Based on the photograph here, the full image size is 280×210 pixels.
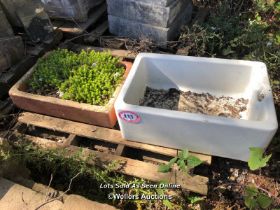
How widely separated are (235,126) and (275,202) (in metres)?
0.64

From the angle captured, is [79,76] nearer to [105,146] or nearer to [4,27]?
[105,146]

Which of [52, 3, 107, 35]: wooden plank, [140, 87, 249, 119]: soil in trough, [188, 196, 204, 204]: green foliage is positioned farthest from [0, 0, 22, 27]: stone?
[188, 196, 204, 204]: green foliage

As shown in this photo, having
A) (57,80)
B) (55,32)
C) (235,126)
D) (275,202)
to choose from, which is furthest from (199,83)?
(55,32)

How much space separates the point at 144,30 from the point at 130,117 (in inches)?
41.3

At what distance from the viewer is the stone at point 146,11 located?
2.28m

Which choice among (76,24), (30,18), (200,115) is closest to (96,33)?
(76,24)

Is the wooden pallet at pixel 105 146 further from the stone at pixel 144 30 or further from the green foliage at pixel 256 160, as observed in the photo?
the stone at pixel 144 30

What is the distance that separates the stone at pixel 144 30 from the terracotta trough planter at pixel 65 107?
1.63 feet

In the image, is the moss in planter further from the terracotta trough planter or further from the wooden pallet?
the wooden pallet

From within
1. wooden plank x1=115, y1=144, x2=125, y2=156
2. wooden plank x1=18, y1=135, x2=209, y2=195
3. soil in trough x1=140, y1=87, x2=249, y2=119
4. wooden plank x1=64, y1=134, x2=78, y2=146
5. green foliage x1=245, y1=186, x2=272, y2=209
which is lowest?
wooden plank x1=18, y1=135, x2=209, y2=195

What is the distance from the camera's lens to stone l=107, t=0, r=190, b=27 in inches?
89.9

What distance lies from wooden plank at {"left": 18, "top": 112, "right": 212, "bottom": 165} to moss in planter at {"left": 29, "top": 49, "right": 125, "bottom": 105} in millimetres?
184

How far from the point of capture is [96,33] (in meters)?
2.63

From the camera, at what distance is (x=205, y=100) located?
2.06 m
